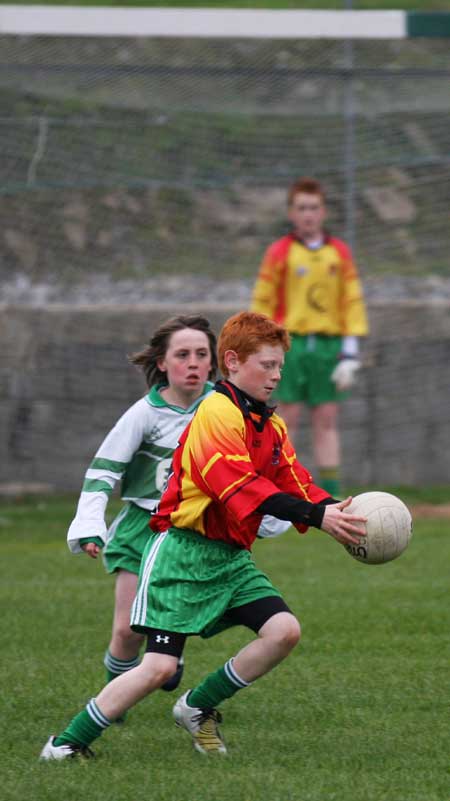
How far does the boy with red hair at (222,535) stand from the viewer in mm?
4430

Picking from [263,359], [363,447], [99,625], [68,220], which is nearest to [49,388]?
[68,220]

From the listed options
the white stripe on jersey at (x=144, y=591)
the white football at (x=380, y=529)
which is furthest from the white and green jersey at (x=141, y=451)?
the white football at (x=380, y=529)

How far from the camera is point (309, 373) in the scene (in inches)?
397

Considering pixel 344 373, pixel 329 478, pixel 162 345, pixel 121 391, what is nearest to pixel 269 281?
pixel 344 373

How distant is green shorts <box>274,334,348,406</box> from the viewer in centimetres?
1005

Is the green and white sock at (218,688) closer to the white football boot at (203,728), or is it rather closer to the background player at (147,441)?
the white football boot at (203,728)

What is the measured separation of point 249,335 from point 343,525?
0.67 metres

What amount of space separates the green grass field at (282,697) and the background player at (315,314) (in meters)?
1.58

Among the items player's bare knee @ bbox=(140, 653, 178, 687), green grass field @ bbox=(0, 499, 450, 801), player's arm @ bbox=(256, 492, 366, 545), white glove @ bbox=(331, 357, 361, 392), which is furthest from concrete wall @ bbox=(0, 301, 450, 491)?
player's arm @ bbox=(256, 492, 366, 545)

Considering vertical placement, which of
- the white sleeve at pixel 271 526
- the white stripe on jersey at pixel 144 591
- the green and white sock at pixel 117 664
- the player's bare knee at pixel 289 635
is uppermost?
→ the white sleeve at pixel 271 526

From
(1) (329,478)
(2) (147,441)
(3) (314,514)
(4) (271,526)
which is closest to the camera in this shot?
(3) (314,514)

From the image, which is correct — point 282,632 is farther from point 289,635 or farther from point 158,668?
point 158,668

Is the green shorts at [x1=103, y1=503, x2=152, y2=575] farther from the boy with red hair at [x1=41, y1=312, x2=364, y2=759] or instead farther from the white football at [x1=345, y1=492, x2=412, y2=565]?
the white football at [x1=345, y1=492, x2=412, y2=565]

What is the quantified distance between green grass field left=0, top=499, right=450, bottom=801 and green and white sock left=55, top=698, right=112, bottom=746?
79mm
